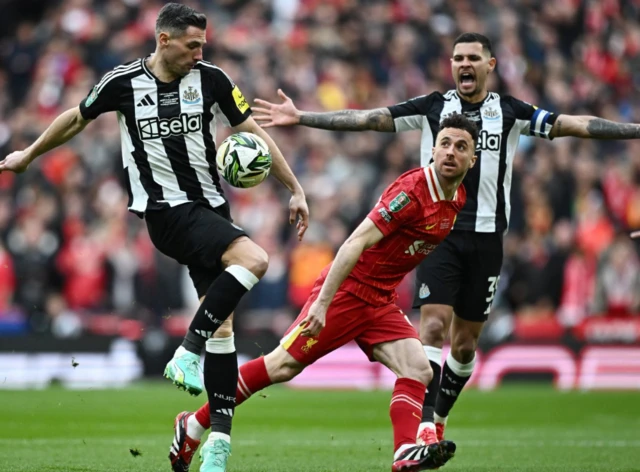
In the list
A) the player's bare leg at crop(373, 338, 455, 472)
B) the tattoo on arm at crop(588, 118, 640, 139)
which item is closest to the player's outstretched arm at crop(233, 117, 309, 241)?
the player's bare leg at crop(373, 338, 455, 472)

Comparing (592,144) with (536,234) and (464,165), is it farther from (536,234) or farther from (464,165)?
(464,165)

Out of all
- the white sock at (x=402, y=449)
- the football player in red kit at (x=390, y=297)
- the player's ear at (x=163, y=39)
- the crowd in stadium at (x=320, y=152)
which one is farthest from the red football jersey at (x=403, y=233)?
the crowd in stadium at (x=320, y=152)

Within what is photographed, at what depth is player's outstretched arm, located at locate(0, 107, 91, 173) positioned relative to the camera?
741cm

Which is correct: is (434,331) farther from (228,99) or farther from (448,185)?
(228,99)

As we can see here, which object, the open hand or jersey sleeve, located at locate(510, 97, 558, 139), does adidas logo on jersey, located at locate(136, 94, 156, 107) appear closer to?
the open hand

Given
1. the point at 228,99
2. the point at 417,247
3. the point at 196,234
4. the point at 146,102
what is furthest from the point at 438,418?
the point at 146,102

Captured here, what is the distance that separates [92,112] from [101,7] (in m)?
13.3

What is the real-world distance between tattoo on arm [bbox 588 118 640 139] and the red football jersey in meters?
1.56

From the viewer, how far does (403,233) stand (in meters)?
7.36

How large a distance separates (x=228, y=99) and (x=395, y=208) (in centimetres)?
125

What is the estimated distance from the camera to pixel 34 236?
1599 centimetres

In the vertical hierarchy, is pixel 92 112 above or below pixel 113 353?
above

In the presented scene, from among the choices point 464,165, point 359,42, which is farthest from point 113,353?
point 464,165

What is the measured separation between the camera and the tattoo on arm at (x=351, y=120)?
8555 millimetres
